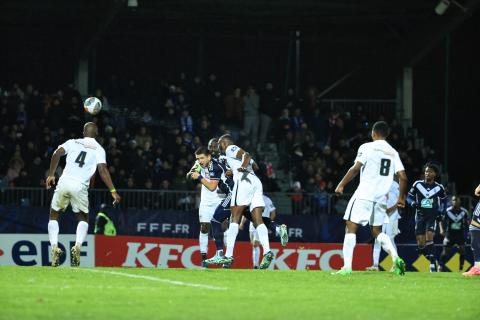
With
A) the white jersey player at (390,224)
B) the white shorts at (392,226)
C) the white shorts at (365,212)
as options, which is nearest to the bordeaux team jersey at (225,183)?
the white jersey player at (390,224)

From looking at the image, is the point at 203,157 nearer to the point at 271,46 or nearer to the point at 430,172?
the point at 430,172

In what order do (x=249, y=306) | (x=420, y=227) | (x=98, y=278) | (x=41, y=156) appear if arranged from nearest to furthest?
(x=249, y=306) → (x=98, y=278) → (x=420, y=227) → (x=41, y=156)

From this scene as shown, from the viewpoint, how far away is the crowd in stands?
29.2 metres

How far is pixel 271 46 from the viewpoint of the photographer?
4000cm

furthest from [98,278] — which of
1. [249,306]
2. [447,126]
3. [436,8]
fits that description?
[447,126]

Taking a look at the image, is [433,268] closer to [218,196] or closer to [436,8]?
A: [218,196]

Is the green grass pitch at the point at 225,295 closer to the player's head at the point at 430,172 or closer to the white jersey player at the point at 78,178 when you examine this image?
the white jersey player at the point at 78,178

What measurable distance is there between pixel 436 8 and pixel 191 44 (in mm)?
9609

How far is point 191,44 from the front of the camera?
39.2 metres

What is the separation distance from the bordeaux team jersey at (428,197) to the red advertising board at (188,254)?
4.21 m

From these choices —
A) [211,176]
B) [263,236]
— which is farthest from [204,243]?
[263,236]

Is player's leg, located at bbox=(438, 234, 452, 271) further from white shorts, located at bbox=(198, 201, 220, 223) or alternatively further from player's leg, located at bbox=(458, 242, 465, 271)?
white shorts, located at bbox=(198, 201, 220, 223)

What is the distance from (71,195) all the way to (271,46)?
916 inches

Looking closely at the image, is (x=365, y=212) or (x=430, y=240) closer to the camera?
(x=365, y=212)
